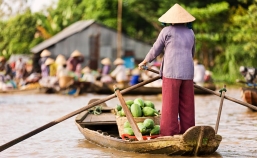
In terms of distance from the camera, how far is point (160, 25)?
111 ft

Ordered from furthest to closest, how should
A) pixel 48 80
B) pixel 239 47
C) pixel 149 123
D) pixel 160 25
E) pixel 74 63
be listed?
pixel 160 25 < pixel 239 47 < pixel 74 63 < pixel 48 80 < pixel 149 123

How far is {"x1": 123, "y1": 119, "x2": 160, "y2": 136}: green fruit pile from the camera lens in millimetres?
7031

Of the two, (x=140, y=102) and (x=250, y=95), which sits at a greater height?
(x=140, y=102)

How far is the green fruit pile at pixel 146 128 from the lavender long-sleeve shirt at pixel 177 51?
1.92 feet

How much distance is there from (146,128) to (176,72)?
0.75 m

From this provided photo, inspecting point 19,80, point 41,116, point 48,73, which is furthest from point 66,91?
point 41,116

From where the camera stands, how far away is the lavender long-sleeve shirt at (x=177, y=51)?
6.75 metres

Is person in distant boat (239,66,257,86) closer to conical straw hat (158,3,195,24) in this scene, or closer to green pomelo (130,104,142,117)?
green pomelo (130,104,142,117)

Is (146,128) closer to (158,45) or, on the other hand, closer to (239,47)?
(158,45)

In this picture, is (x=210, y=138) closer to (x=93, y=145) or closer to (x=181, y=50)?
(x=181, y=50)

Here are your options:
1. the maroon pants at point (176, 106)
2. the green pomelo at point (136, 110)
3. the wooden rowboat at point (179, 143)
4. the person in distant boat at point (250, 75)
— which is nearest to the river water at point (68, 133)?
the wooden rowboat at point (179, 143)

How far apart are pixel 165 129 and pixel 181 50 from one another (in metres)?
0.84

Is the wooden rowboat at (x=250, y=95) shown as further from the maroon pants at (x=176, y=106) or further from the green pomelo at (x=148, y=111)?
the maroon pants at (x=176, y=106)

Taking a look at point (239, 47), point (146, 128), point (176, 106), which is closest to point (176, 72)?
point (176, 106)
